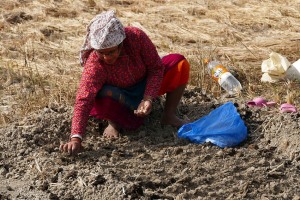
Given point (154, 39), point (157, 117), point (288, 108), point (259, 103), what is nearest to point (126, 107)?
point (157, 117)

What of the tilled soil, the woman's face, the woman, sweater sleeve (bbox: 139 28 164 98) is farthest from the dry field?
the woman's face

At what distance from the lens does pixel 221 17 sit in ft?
24.0

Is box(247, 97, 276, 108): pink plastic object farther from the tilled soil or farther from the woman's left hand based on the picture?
the woman's left hand

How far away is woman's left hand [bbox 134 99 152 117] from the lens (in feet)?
13.5

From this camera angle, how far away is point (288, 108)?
15.0ft

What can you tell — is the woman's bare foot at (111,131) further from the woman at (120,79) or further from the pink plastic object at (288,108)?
the pink plastic object at (288,108)

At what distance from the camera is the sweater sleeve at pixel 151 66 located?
4.30 metres

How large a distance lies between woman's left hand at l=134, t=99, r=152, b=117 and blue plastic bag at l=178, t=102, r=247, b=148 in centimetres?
32

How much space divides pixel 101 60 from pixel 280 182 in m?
1.37

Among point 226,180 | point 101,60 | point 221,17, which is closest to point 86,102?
point 101,60

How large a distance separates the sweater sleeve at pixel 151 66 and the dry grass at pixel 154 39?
92cm

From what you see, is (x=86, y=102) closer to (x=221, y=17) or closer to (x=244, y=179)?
(x=244, y=179)

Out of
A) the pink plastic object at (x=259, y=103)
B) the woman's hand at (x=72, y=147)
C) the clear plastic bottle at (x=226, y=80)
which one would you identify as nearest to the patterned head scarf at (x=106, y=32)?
the woman's hand at (x=72, y=147)

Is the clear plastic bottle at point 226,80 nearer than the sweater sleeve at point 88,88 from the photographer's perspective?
No
